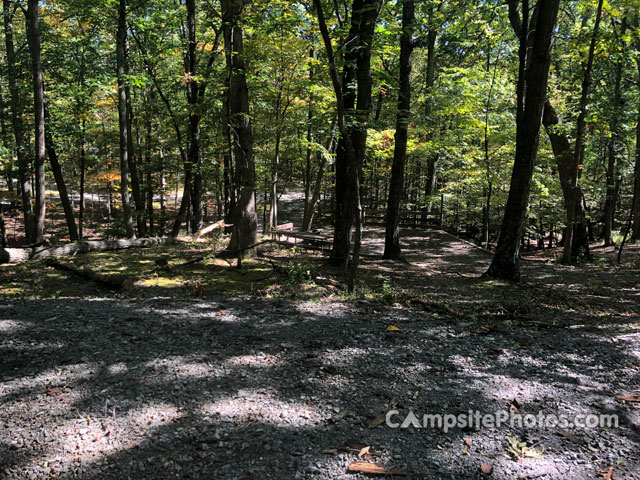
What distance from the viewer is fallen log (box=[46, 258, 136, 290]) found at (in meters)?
7.47

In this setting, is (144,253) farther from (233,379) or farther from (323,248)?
(233,379)

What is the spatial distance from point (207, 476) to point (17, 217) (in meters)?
32.0

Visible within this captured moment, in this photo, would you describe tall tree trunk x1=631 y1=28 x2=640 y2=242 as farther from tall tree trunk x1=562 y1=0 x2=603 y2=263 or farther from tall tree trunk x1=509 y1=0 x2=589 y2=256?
tall tree trunk x1=562 y1=0 x2=603 y2=263

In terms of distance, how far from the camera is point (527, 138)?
7930 millimetres

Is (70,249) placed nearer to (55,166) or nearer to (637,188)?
(55,166)

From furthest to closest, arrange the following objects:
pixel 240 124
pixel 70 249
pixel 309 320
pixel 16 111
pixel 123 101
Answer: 1. pixel 16 111
2. pixel 123 101
3. pixel 70 249
4. pixel 240 124
5. pixel 309 320

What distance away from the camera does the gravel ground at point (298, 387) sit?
97.0 inches

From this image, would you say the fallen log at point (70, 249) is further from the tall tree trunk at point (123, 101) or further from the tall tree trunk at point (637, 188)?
the tall tree trunk at point (637, 188)

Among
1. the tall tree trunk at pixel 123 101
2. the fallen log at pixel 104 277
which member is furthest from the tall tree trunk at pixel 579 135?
the tall tree trunk at pixel 123 101

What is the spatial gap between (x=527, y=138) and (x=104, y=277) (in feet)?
30.3

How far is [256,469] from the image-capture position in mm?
2359

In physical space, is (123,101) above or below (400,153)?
above

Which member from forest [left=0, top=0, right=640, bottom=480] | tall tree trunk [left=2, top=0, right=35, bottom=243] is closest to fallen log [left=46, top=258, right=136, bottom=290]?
forest [left=0, top=0, right=640, bottom=480]

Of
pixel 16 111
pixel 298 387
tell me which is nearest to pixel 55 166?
pixel 16 111
